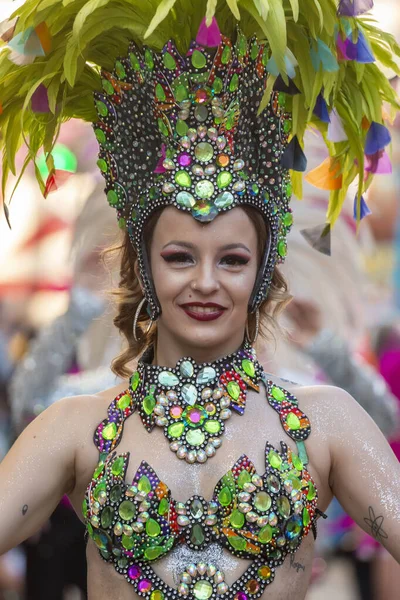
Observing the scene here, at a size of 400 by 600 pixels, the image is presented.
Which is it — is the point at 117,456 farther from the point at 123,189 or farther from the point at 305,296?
the point at 305,296

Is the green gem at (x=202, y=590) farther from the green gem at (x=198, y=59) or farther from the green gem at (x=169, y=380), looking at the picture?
the green gem at (x=198, y=59)

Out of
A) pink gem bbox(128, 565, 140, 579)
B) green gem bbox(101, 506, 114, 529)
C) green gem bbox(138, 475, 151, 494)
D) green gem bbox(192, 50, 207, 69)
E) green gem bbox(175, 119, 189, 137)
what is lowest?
pink gem bbox(128, 565, 140, 579)

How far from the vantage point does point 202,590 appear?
2590mm

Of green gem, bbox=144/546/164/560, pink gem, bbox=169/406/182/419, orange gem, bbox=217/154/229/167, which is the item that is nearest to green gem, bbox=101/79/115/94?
orange gem, bbox=217/154/229/167

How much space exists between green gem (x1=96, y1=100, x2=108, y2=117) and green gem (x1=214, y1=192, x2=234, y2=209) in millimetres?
400

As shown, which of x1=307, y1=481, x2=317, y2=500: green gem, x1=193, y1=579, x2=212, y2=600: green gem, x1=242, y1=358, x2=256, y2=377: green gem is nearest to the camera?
x1=193, y1=579, x2=212, y2=600: green gem

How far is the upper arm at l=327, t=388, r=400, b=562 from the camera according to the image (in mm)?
2686

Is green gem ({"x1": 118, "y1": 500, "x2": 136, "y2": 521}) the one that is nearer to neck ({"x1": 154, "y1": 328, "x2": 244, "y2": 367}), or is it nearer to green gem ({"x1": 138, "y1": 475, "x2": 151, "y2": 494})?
green gem ({"x1": 138, "y1": 475, "x2": 151, "y2": 494})

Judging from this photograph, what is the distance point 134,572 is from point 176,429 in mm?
356

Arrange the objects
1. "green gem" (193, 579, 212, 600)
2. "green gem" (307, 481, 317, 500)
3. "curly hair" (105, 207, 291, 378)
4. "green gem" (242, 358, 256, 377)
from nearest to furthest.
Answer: "green gem" (193, 579, 212, 600)
"green gem" (307, 481, 317, 500)
"green gem" (242, 358, 256, 377)
"curly hair" (105, 207, 291, 378)

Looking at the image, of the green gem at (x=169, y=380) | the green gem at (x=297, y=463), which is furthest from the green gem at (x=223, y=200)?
the green gem at (x=297, y=463)

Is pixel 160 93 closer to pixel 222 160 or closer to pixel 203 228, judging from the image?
pixel 222 160

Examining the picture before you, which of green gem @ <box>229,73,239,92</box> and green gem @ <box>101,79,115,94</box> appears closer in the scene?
green gem @ <box>229,73,239,92</box>

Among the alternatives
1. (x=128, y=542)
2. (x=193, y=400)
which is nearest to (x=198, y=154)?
(x=193, y=400)
